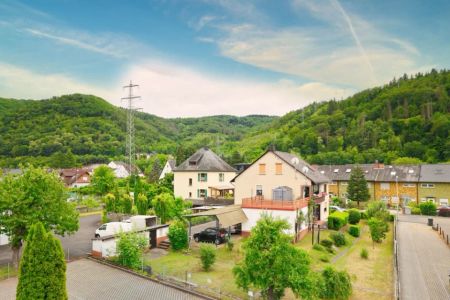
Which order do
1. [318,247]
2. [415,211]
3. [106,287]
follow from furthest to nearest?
1. [415,211]
2. [318,247]
3. [106,287]

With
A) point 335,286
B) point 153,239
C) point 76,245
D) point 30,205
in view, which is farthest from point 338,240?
point 30,205

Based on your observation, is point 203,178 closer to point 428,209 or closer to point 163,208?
point 163,208

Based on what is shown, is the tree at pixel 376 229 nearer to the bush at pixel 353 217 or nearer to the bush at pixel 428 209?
the bush at pixel 353 217

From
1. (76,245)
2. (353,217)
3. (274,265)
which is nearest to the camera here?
(274,265)

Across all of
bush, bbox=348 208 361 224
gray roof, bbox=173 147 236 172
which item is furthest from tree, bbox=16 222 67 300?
gray roof, bbox=173 147 236 172

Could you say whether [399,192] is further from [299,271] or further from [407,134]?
[407,134]

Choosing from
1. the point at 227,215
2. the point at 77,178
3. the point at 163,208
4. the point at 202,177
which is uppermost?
the point at 202,177

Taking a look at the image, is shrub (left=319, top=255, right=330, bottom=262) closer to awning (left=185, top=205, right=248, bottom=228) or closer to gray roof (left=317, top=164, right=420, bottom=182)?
awning (left=185, top=205, right=248, bottom=228)

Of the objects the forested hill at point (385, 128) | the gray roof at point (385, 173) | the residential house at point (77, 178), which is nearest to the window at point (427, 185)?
the gray roof at point (385, 173)
